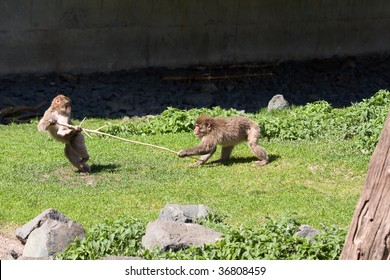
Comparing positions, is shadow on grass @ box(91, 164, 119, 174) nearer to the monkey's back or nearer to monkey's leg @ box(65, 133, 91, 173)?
monkey's leg @ box(65, 133, 91, 173)

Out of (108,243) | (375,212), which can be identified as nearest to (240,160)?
(108,243)

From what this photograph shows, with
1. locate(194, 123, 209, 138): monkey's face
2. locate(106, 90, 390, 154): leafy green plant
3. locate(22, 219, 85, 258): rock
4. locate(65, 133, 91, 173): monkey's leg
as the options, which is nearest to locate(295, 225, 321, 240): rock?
locate(22, 219, 85, 258): rock

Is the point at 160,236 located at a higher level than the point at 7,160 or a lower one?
higher

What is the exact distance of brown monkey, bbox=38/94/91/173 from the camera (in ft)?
50.2

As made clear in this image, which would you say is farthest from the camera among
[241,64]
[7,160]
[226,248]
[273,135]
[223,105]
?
[241,64]

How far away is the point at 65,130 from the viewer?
605 inches

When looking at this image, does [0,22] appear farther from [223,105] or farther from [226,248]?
[226,248]

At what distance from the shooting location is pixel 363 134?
17.0 metres

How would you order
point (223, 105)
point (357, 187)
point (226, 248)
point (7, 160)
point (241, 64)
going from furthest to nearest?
point (241, 64), point (223, 105), point (7, 160), point (357, 187), point (226, 248)

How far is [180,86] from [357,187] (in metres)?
8.15

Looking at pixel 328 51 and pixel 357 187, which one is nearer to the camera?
pixel 357 187

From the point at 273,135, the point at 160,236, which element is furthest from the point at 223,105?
the point at 160,236

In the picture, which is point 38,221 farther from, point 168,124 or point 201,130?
point 168,124

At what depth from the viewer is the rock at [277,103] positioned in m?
20.7
